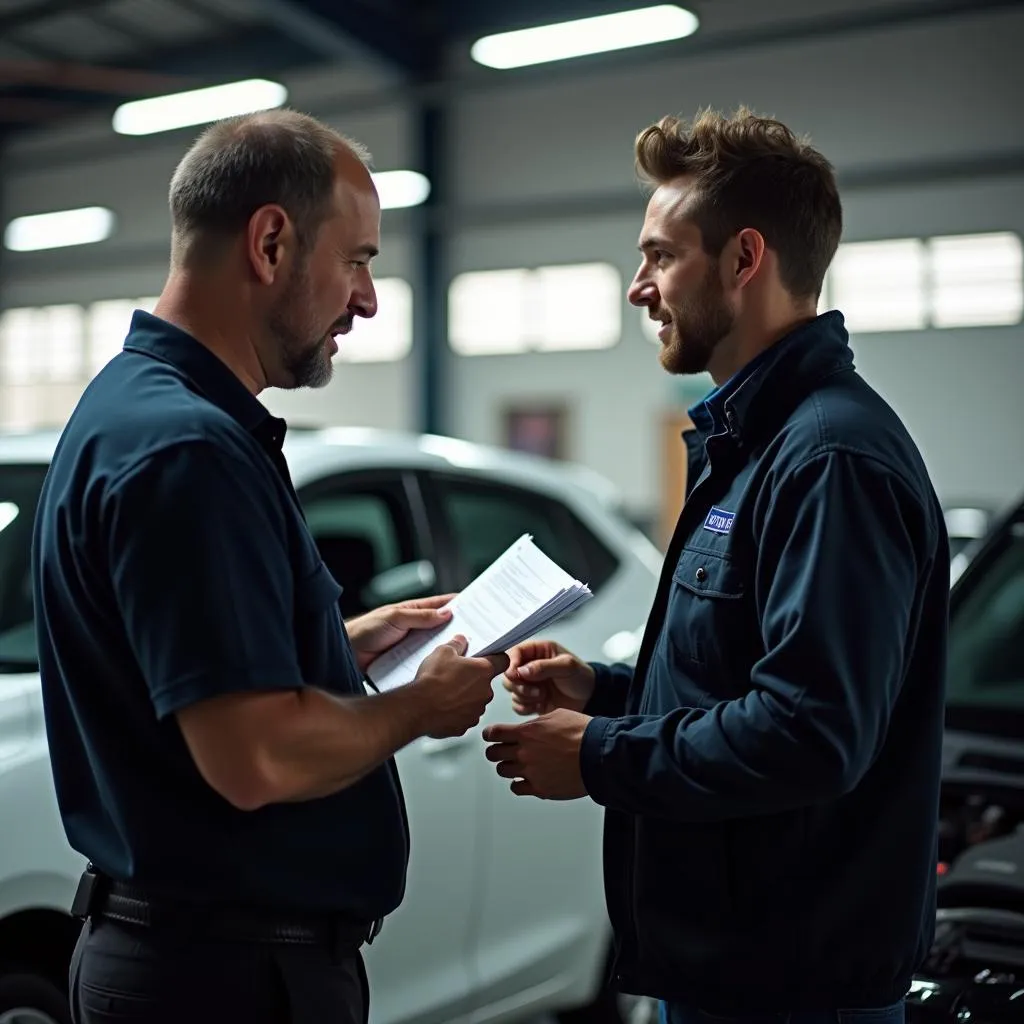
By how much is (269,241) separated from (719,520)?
0.64 meters

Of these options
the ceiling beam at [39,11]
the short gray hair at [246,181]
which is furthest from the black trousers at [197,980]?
the ceiling beam at [39,11]

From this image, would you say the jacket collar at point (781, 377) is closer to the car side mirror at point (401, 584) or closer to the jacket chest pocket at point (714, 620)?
the jacket chest pocket at point (714, 620)

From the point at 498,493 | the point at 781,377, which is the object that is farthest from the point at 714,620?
the point at 498,493

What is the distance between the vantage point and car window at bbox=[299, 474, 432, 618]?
3.16 m

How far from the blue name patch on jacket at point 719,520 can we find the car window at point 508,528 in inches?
68.5

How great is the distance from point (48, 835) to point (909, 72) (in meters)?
11.3

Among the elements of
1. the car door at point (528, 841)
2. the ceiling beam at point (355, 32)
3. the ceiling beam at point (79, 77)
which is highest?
the ceiling beam at point (79, 77)

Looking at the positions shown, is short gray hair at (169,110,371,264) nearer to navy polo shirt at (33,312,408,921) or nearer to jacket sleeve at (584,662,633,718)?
navy polo shirt at (33,312,408,921)

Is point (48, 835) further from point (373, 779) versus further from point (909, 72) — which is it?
point (909, 72)

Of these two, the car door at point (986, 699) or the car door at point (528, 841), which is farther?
the car door at point (528, 841)

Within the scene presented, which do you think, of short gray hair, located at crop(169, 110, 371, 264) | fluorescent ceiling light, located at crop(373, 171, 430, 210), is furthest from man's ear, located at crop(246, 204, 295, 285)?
fluorescent ceiling light, located at crop(373, 171, 430, 210)

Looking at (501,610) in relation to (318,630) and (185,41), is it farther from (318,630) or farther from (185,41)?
(185,41)

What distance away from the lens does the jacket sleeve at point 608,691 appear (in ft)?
6.53

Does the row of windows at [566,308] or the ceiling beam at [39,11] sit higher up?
the ceiling beam at [39,11]
